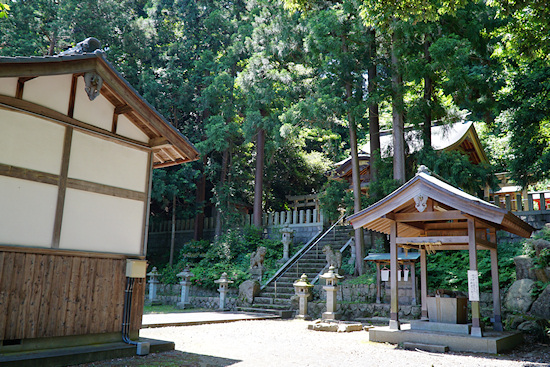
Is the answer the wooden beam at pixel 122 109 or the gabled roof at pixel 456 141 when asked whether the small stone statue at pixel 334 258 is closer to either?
the gabled roof at pixel 456 141

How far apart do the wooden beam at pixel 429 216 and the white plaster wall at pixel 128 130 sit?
19.2ft

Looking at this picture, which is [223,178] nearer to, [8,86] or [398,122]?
[398,122]

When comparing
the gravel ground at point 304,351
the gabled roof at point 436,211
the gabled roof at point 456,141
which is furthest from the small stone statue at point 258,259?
the gabled roof at point 436,211

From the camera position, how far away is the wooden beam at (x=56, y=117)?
6.46 metres

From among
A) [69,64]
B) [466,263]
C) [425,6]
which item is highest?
[425,6]

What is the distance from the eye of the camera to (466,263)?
14.2 meters

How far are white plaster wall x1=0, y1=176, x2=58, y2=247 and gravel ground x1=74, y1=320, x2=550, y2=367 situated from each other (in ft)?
7.24

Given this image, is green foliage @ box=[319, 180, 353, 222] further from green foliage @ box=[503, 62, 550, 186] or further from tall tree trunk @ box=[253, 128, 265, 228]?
green foliage @ box=[503, 62, 550, 186]

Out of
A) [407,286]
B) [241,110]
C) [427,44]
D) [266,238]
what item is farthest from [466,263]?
[241,110]

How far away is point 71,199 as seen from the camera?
708cm

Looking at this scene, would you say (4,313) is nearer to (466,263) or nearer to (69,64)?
(69,64)

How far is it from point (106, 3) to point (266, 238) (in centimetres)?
1560

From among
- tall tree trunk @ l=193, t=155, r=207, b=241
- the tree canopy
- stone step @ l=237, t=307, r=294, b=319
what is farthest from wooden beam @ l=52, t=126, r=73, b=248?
tall tree trunk @ l=193, t=155, r=207, b=241

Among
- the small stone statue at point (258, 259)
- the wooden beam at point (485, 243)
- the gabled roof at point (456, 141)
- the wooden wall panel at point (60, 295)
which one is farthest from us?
the small stone statue at point (258, 259)
